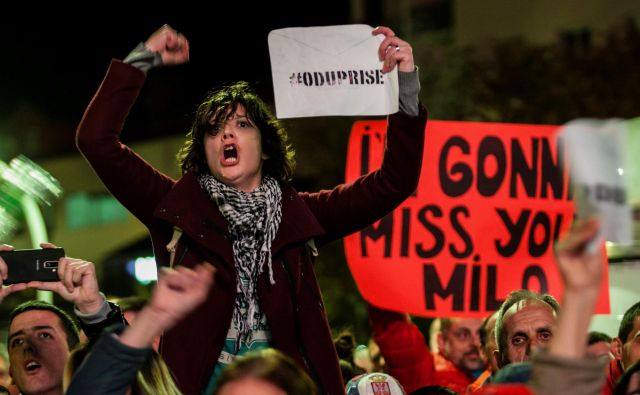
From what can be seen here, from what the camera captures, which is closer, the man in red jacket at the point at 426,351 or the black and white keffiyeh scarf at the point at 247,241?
the black and white keffiyeh scarf at the point at 247,241

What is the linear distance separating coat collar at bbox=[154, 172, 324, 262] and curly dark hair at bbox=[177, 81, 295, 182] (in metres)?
0.11

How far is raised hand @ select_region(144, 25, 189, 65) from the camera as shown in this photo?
4250 millimetres

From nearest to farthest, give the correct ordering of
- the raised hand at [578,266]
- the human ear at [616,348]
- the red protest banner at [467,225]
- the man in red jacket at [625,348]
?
the raised hand at [578,266], the man in red jacket at [625,348], the human ear at [616,348], the red protest banner at [467,225]

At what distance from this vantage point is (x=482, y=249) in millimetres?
6551

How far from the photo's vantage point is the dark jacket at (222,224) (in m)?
4.20

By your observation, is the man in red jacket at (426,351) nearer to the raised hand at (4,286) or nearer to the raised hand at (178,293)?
the raised hand at (4,286)

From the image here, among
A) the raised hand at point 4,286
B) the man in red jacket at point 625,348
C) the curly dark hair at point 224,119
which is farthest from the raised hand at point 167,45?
the man in red jacket at point 625,348

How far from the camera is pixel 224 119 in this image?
444 cm

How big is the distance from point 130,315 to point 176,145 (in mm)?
27333

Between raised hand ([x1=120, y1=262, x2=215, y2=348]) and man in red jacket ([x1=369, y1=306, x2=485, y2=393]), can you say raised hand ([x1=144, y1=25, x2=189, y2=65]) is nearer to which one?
raised hand ([x1=120, y1=262, x2=215, y2=348])

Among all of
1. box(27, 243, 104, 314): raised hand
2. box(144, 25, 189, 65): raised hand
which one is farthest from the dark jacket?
box(27, 243, 104, 314): raised hand

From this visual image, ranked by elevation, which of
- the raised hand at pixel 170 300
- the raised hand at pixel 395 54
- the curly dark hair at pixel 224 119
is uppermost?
the raised hand at pixel 395 54

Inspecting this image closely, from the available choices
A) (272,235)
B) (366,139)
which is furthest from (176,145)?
(272,235)

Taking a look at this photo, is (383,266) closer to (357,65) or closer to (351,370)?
(351,370)
